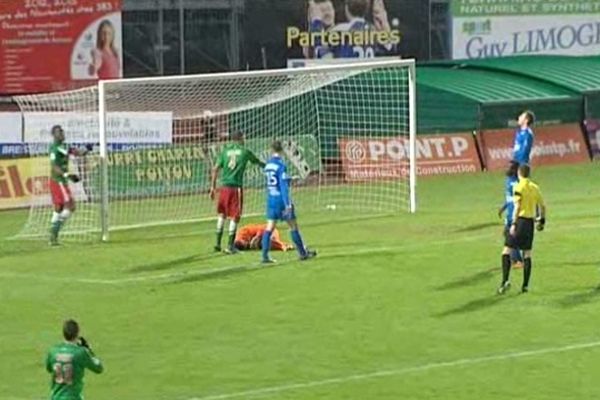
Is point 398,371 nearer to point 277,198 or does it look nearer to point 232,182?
point 277,198

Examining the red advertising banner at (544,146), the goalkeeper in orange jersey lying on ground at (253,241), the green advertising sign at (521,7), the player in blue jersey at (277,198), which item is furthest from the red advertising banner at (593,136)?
the player in blue jersey at (277,198)

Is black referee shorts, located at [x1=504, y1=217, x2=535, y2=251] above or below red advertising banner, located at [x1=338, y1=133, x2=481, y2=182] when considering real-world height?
below

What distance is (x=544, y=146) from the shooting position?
52.5 metres

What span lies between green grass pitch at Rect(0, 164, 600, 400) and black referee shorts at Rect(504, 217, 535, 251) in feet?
2.71

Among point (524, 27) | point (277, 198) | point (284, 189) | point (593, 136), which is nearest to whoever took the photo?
point (284, 189)

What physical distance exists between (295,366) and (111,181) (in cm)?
1702

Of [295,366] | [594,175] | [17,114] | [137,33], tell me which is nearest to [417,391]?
[295,366]

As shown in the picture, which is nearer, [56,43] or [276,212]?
[276,212]

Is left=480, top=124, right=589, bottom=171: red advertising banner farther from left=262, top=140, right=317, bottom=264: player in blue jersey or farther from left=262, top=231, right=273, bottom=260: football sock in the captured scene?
left=262, top=140, right=317, bottom=264: player in blue jersey

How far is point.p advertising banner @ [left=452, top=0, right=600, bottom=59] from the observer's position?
6172cm

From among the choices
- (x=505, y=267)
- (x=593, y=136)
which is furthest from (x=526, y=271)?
(x=593, y=136)

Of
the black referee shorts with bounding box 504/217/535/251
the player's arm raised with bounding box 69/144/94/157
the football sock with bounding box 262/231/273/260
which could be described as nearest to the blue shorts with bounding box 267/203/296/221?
the football sock with bounding box 262/231/273/260

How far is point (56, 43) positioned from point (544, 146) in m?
13.7

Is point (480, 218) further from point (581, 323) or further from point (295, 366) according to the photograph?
point (295, 366)
